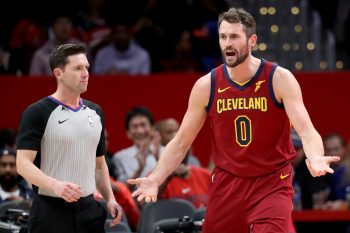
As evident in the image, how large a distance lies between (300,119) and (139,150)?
433 cm

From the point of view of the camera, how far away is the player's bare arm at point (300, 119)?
5989mm

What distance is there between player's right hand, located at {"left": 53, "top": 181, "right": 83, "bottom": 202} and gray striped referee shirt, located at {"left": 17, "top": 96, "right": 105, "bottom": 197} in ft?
0.91

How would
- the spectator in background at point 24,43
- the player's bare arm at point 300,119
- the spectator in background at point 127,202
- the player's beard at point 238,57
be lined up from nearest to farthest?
1. the player's bare arm at point 300,119
2. the player's beard at point 238,57
3. the spectator in background at point 127,202
4. the spectator in background at point 24,43

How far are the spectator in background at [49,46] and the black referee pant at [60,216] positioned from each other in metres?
5.55

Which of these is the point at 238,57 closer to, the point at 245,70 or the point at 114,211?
the point at 245,70

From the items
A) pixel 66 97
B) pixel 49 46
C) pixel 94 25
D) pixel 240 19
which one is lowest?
pixel 66 97

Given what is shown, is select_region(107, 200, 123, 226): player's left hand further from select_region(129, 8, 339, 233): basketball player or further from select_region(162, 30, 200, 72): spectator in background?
select_region(162, 30, 200, 72): spectator in background

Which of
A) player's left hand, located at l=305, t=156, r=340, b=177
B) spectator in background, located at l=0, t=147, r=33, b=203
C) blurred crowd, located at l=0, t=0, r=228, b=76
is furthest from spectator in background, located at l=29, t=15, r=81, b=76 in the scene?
player's left hand, located at l=305, t=156, r=340, b=177

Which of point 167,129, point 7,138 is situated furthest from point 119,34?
point 7,138

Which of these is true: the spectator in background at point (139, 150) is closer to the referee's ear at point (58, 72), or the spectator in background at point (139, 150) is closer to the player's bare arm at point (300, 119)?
the referee's ear at point (58, 72)

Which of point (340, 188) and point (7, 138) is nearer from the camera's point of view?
point (340, 188)

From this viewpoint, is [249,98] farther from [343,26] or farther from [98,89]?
[343,26]

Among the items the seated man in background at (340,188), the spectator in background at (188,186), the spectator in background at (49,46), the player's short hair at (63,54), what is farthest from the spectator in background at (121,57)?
the player's short hair at (63,54)

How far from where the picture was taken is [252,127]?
645 cm
